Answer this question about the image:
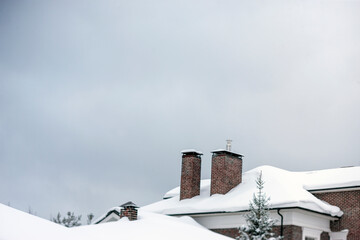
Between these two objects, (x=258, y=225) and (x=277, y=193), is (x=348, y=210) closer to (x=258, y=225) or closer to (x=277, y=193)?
(x=277, y=193)

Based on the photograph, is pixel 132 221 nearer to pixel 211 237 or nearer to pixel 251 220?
pixel 211 237

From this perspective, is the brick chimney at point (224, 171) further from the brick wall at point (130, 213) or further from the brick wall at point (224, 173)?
the brick wall at point (130, 213)

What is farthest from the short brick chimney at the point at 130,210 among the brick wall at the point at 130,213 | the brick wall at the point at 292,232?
the brick wall at the point at 292,232

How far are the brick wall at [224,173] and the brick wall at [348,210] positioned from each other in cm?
512

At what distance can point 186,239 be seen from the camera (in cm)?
2089

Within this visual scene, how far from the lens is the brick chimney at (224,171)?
95.8 ft

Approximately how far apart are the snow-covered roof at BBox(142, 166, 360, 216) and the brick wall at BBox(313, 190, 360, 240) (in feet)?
1.02

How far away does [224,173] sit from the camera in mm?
29344

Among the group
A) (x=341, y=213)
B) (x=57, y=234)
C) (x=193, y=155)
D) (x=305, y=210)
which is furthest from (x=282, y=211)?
→ (x=57, y=234)

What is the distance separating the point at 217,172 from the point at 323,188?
5543 millimetres

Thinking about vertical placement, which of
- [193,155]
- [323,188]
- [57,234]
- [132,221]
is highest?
[193,155]

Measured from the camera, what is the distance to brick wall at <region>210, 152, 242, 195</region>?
29203 millimetres

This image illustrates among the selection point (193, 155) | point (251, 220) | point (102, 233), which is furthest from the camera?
point (193, 155)

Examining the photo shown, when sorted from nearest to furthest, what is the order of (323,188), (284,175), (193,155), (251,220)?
(251,220) < (323,188) < (284,175) < (193,155)
